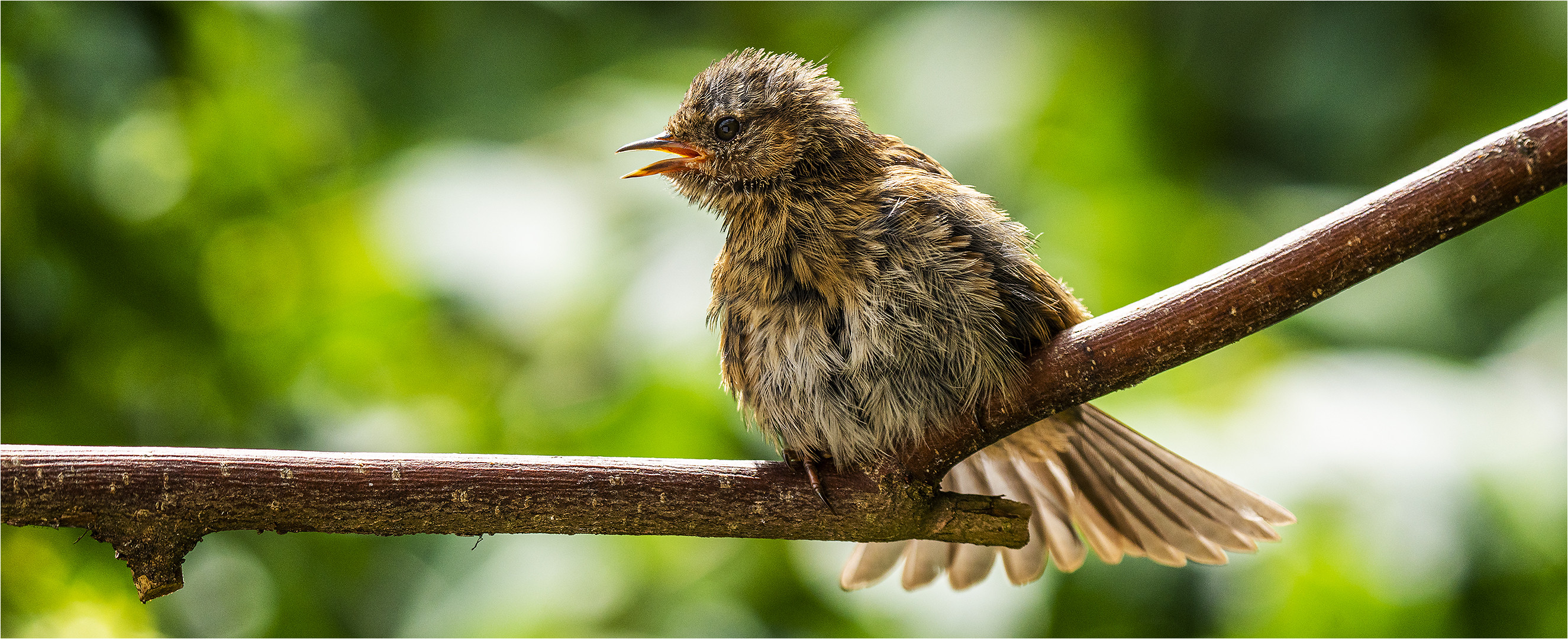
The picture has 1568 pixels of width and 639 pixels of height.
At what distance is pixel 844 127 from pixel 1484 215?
3.97ft

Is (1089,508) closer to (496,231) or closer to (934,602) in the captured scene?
(934,602)

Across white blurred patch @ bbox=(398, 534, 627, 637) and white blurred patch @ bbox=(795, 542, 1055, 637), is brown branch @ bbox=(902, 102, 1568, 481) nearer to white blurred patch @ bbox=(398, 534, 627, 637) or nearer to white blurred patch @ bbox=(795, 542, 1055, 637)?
white blurred patch @ bbox=(795, 542, 1055, 637)

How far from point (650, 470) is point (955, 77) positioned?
285cm

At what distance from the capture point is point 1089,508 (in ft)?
8.11

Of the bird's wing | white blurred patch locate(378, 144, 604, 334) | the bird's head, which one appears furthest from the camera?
white blurred patch locate(378, 144, 604, 334)

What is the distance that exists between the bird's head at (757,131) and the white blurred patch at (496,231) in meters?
1.35

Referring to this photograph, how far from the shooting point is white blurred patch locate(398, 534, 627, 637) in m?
3.27

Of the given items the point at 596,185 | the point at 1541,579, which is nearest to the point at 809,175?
the point at 596,185

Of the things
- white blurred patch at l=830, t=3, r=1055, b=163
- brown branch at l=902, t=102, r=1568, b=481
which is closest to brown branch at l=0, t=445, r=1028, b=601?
brown branch at l=902, t=102, r=1568, b=481

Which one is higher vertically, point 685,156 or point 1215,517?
point 685,156

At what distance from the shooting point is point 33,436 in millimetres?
3467

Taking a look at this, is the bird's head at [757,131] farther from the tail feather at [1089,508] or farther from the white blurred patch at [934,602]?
the white blurred patch at [934,602]

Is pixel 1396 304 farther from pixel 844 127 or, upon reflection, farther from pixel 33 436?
pixel 33 436

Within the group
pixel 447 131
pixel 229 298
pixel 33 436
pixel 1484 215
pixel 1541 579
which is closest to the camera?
pixel 1484 215
